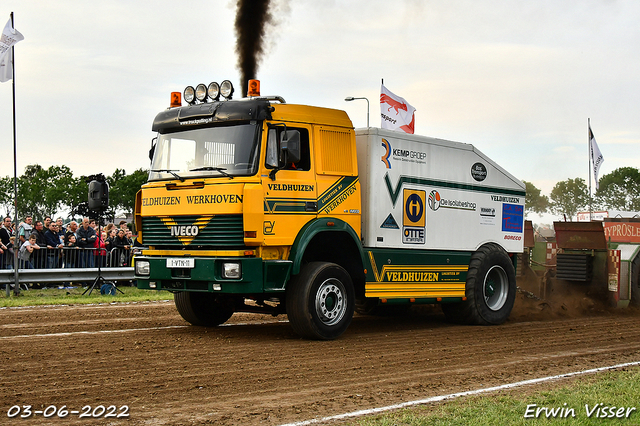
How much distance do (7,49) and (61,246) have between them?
497cm

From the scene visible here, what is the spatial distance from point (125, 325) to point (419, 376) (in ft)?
18.4

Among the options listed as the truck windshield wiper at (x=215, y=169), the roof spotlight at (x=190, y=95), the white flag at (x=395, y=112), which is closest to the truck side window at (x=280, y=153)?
the truck windshield wiper at (x=215, y=169)

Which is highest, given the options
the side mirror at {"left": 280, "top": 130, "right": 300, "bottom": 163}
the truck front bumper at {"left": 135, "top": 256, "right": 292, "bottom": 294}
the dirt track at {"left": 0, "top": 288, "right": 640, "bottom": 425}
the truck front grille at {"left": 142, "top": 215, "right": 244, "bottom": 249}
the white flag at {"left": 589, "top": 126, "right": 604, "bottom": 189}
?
the white flag at {"left": 589, "top": 126, "right": 604, "bottom": 189}

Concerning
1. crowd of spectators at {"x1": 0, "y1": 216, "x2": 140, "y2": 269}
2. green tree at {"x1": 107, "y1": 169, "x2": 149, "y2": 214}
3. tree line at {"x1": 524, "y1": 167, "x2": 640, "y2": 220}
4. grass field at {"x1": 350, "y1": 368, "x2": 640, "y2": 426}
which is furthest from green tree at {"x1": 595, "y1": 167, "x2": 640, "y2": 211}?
grass field at {"x1": 350, "y1": 368, "x2": 640, "y2": 426}

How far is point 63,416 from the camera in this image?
5.84m

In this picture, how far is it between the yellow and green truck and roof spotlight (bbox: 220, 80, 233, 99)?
144 mm

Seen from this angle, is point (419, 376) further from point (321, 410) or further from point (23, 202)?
point (23, 202)

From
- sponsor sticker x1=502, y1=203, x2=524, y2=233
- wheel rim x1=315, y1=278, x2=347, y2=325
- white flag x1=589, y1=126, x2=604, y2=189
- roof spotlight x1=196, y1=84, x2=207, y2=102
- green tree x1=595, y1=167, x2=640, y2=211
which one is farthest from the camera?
green tree x1=595, y1=167, x2=640, y2=211

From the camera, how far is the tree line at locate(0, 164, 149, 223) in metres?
76.9

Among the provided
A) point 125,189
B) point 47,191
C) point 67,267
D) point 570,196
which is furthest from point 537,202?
point 67,267

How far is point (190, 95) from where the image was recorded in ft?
35.8

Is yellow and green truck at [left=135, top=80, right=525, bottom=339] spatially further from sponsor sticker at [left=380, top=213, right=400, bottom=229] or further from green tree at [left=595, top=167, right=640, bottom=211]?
green tree at [left=595, top=167, right=640, bottom=211]

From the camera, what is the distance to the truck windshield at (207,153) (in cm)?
987

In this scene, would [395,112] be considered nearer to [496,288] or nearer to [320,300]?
[496,288]
